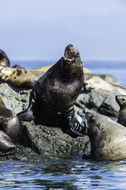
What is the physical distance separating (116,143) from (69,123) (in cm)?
196

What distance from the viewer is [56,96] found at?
42.0 ft

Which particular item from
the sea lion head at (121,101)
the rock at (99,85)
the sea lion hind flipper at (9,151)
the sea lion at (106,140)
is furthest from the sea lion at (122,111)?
the sea lion hind flipper at (9,151)

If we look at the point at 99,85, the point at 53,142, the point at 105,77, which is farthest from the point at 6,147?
the point at 105,77

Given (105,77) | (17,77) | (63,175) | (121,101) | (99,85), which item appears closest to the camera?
(63,175)

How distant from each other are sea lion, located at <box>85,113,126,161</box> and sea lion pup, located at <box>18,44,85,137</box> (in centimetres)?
88

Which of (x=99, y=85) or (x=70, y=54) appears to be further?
(x=99, y=85)

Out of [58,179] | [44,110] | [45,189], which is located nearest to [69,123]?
[44,110]

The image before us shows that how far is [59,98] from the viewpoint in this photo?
12.8 m

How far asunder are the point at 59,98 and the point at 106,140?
1989 mm

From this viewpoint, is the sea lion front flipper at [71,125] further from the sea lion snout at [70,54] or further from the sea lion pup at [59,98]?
the sea lion snout at [70,54]

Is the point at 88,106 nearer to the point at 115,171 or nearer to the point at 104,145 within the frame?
the point at 104,145

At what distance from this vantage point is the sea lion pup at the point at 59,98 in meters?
12.8

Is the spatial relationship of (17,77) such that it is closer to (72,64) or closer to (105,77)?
(72,64)

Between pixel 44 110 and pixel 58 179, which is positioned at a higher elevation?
pixel 44 110
